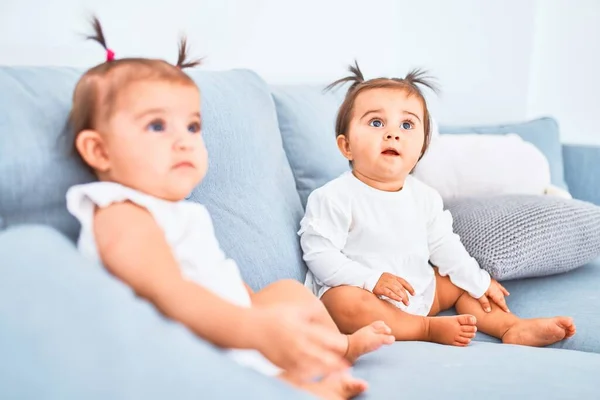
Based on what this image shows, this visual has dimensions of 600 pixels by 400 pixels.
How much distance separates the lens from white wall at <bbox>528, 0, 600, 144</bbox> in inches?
122

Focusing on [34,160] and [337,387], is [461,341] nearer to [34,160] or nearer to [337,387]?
[337,387]

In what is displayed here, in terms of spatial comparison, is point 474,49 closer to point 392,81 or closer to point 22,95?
point 392,81

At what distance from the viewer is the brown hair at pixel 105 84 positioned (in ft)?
3.07

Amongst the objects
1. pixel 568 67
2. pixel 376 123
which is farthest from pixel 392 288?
pixel 568 67

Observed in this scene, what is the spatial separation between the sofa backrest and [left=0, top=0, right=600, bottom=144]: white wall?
1.08 ft

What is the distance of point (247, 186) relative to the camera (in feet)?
4.41

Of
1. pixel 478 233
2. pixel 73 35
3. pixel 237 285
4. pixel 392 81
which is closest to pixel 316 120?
pixel 392 81

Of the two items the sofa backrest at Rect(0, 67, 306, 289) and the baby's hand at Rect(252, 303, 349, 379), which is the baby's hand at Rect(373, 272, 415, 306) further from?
the baby's hand at Rect(252, 303, 349, 379)

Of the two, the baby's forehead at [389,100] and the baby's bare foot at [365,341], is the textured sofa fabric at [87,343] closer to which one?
the baby's bare foot at [365,341]

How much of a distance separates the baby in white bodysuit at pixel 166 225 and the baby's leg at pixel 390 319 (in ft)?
1.29

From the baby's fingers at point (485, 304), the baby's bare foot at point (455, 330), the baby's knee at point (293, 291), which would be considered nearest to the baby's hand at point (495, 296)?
the baby's fingers at point (485, 304)

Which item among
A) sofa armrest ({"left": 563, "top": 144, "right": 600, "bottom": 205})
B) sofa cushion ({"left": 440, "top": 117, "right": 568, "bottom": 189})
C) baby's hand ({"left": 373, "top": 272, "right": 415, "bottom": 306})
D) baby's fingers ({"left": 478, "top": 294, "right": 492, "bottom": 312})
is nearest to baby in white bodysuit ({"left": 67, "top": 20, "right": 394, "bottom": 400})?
baby's hand ({"left": 373, "top": 272, "right": 415, "bottom": 306})

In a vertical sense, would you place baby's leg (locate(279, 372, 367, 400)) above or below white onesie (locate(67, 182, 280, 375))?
below

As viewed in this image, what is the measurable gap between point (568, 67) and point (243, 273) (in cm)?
252
